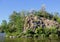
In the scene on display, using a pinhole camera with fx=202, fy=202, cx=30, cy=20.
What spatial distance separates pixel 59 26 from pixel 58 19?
10840 millimetres

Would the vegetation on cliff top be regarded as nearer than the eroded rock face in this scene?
Yes

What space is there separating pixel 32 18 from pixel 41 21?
4573mm

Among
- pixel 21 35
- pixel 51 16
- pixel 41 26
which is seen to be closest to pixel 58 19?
pixel 51 16

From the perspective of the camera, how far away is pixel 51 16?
108062 millimetres

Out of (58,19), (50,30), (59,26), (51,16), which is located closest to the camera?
(50,30)

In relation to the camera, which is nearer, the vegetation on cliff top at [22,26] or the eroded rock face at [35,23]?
the vegetation on cliff top at [22,26]

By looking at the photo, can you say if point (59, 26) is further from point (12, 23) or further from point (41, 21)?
point (12, 23)

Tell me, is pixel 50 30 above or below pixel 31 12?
below

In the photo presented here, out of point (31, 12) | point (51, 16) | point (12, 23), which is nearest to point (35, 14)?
point (31, 12)

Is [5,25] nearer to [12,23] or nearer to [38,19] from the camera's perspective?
[12,23]

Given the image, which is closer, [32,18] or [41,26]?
[41,26]

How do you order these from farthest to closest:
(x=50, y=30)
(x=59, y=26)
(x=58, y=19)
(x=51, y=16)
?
(x=51, y=16) < (x=58, y=19) < (x=59, y=26) < (x=50, y=30)

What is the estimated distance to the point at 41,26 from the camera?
86312mm

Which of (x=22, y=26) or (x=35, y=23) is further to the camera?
(x=22, y=26)
